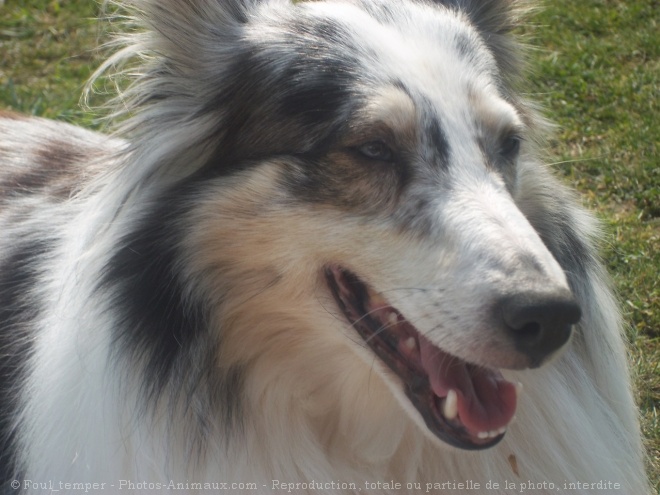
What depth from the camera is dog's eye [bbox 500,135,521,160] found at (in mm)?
2797

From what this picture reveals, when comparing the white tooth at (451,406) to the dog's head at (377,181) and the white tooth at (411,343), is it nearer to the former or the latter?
the dog's head at (377,181)

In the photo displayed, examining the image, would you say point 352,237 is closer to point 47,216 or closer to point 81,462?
point 81,462

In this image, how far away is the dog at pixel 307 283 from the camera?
8.43 feet

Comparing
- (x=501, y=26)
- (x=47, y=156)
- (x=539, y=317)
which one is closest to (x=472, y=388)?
(x=539, y=317)

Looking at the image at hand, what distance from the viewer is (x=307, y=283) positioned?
105 inches

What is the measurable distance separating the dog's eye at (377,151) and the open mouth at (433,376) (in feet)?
1.09

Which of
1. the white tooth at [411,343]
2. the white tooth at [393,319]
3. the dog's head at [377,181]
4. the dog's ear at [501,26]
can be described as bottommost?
the white tooth at [411,343]

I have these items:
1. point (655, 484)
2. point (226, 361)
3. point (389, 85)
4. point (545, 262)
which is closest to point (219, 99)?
point (389, 85)

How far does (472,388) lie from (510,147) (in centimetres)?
75

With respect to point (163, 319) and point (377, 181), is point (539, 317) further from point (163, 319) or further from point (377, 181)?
point (163, 319)

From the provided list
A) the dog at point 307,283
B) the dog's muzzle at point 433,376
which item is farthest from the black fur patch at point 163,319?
the dog's muzzle at point 433,376

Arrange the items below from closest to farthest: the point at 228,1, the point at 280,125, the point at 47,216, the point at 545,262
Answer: the point at 545,262 → the point at 280,125 → the point at 228,1 → the point at 47,216

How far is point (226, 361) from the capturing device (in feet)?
9.16

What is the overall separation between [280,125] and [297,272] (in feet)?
1.42
